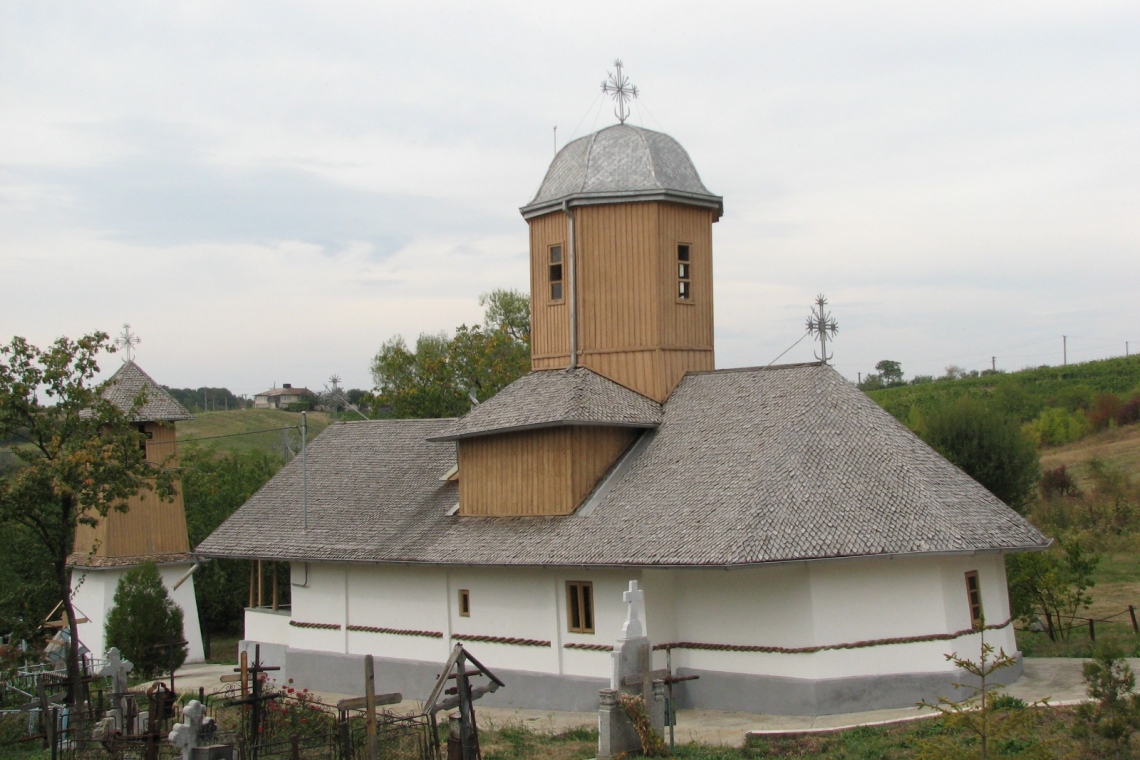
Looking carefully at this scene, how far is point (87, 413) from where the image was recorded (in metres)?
30.9

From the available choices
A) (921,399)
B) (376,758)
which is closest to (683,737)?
(376,758)

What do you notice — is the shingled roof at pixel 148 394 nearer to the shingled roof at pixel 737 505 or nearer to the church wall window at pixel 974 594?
the shingled roof at pixel 737 505

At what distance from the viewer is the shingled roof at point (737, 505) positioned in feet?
60.2

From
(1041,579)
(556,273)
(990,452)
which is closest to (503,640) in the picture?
(556,273)

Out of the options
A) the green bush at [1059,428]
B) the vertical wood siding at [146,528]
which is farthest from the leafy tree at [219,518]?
the green bush at [1059,428]

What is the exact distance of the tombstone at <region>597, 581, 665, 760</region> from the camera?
52.1 feet

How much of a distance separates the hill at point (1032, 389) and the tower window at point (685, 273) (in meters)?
38.2

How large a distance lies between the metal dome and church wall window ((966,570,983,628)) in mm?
9828

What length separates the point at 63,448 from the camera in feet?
67.4

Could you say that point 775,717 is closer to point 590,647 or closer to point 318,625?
point 590,647

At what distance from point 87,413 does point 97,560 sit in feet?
15.4

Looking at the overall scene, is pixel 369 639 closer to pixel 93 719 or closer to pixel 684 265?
pixel 93 719

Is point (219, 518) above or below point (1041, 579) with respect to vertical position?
above

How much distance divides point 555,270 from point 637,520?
728 centimetres
